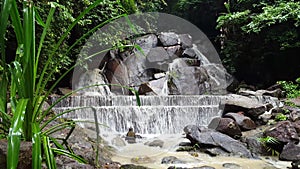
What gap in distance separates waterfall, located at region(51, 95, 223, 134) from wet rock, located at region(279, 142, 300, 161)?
2069 mm

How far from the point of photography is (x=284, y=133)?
11.8 ft

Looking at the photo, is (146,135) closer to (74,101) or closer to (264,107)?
(74,101)

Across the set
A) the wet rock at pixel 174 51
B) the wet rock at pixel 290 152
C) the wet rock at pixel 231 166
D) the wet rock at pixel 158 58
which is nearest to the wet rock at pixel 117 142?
the wet rock at pixel 231 166

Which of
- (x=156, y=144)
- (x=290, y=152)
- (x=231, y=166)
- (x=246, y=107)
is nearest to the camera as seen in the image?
(x=231, y=166)

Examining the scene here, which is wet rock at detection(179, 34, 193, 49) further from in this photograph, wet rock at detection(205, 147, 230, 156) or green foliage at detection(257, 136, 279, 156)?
wet rock at detection(205, 147, 230, 156)

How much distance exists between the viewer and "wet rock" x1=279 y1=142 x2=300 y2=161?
311cm

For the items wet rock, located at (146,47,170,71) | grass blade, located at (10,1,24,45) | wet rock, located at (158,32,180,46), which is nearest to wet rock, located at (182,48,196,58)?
wet rock, located at (158,32,180,46)

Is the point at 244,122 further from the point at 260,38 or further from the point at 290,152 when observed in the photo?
the point at 260,38

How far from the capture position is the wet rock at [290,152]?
3113 mm

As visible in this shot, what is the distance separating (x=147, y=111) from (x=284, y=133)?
2.57 metres

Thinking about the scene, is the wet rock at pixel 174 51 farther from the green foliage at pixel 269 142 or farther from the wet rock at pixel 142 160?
the wet rock at pixel 142 160

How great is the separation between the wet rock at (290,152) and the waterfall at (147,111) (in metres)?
2.07

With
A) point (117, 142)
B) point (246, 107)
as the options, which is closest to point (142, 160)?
point (117, 142)

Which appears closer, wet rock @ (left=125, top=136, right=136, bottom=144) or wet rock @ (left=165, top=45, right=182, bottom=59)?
wet rock @ (left=125, top=136, right=136, bottom=144)
